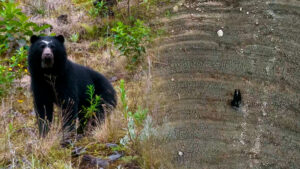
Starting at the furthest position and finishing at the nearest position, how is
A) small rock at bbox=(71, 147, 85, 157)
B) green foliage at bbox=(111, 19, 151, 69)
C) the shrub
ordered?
green foliage at bbox=(111, 19, 151, 69) → the shrub → small rock at bbox=(71, 147, 85, 157)

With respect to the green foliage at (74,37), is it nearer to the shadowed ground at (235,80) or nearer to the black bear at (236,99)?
the shadowed ground at (235,80)

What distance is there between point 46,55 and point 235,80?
3857 millimetres

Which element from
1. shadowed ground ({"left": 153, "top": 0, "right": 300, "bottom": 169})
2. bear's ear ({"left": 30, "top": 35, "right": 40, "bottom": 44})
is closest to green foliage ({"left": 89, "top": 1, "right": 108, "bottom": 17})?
bear's ear ({"left": 30, "top": 35, "right": 40, "bottom": 44})

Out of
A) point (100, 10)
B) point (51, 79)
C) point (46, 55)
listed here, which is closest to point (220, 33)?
point (46, 55)

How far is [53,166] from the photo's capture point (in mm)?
2982

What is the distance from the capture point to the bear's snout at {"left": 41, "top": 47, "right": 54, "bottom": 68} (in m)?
4.47

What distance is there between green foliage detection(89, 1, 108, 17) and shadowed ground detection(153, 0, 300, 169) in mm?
9268

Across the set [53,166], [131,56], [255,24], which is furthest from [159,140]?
[131,56]

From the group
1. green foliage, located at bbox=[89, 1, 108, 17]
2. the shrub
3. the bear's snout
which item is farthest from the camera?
green foliage, located at bbox=[89, 1, 108, 17]

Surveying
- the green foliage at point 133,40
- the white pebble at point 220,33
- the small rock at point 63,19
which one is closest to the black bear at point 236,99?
the white pebble at point 220,33

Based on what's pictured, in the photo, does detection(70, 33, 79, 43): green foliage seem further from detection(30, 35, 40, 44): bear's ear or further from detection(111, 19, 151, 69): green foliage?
detection(30, 35, 40, 44): bear's ear

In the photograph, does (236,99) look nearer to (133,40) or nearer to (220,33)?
(220,33)

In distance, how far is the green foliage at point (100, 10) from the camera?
33.1 ft

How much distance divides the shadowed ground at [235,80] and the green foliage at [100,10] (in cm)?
927
